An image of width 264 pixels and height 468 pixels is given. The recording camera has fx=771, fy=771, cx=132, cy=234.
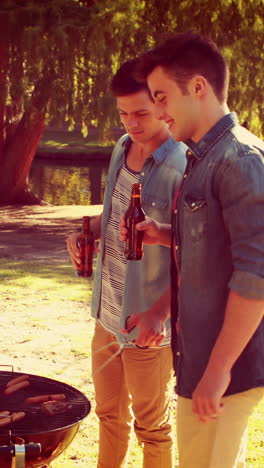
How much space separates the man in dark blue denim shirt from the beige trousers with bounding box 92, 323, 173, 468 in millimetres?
918

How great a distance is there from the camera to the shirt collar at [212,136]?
2.49 metres

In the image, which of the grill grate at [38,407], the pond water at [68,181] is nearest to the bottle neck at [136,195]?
the grill grate at [38,407]

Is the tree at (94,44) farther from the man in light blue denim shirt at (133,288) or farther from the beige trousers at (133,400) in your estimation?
the beige trousers at (133,400)

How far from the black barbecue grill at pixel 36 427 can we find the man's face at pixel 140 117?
1228mm

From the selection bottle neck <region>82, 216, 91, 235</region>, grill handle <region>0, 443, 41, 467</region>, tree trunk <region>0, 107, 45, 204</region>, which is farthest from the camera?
tree trunk <region>0, 107, 45, 204</region>

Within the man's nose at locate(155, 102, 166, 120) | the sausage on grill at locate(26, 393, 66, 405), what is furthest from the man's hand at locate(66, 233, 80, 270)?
the man's nose at locate(155, 102, 166, 120)

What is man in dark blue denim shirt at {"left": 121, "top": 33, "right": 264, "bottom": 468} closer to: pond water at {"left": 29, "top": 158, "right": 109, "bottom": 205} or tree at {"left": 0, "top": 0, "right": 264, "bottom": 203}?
tree at {"left": 0, "top": 0, "right": 264, "bottom": 203}

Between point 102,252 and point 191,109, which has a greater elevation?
point 191,109

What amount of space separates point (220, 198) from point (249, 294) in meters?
0.31

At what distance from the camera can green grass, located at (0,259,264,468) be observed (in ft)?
16.1

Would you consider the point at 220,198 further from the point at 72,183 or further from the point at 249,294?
the point at 72,183

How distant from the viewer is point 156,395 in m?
3.56

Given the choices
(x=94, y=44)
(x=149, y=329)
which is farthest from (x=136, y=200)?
(x=94, y=44)

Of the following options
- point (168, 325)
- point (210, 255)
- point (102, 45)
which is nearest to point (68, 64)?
point (102, 45)
